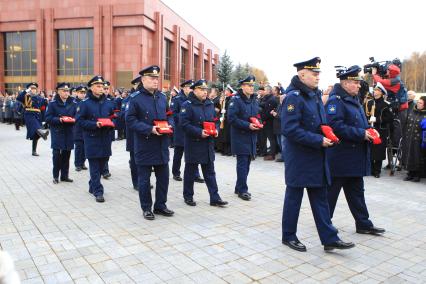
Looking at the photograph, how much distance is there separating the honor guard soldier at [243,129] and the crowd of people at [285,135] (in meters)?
0.02

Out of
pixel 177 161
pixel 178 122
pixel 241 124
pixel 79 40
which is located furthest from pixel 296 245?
pixel 79 40

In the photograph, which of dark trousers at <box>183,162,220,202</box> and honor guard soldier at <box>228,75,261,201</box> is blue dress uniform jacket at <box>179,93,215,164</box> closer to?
dark trousers at <box>183,162,220,202</box>

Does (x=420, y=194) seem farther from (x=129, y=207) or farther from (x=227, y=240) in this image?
(x=129, y=207)

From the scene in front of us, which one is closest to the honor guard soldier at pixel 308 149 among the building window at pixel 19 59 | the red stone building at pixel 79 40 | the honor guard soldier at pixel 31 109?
the honor guard soldier at pixel 31 109

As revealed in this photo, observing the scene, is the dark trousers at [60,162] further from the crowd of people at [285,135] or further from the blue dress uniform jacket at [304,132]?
the blue dress uniform jacket at [304,132]

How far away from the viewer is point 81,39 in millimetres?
39094

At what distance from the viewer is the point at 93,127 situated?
23.5 ft

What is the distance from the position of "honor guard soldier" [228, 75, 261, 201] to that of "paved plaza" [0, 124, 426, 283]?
436 millimetres

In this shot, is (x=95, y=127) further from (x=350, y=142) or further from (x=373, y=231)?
(x=373, y=231)

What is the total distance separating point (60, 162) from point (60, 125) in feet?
2.61

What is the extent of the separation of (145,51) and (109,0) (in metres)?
5.70

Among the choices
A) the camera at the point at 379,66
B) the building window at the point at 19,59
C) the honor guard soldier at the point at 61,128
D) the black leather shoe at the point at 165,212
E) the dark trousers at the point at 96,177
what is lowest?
the black leather shoe at the point at 165,212

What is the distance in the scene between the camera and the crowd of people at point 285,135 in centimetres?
466

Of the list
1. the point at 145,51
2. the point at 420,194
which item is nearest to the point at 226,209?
the point at 420,194
